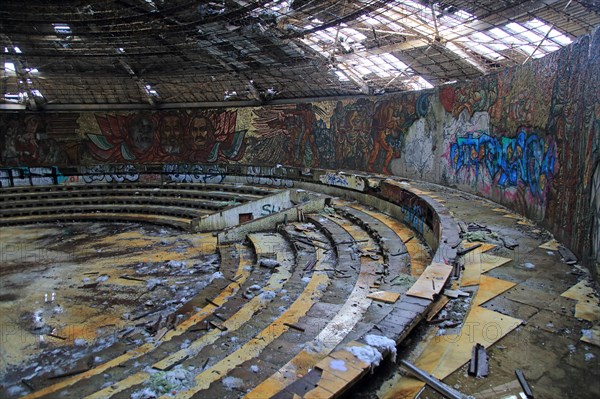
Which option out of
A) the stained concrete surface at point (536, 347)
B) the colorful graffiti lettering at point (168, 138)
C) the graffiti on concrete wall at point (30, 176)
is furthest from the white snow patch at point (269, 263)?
the graffiti on concrete wall at point (30, 176)

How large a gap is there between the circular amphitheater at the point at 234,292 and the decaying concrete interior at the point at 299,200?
2.5 inches

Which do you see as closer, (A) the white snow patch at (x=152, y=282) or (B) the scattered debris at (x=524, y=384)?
(B) the scattered debris at (x=524, y=384)

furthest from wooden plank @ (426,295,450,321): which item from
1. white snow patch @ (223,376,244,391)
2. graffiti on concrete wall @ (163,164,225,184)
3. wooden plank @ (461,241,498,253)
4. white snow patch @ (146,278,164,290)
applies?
graffiti on concrete wall @ (163,164,225,184)

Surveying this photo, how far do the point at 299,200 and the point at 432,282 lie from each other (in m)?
14.0

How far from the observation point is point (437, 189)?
15.2 metres

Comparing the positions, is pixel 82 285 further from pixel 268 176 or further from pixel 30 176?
pixel 30 176

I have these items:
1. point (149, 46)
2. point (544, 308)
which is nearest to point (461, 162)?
point (544, 308)

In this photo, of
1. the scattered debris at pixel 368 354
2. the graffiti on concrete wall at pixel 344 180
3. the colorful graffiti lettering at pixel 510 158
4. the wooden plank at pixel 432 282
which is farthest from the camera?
the graffiti on concrete wall at pixel 344 180

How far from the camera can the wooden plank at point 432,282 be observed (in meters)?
5.68

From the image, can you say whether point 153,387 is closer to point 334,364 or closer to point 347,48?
point 334,364

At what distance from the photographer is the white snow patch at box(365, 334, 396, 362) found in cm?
436

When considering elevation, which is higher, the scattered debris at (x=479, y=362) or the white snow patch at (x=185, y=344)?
the scattered debris at (x=479, y=362)

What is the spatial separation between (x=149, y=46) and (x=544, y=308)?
20.1 meters

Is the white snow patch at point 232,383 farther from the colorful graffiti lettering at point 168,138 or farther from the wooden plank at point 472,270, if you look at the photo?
the colorful graffiti lettering at point 168,138
